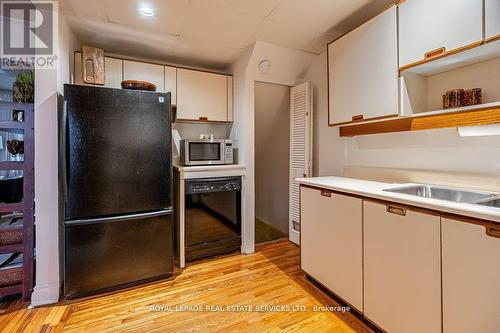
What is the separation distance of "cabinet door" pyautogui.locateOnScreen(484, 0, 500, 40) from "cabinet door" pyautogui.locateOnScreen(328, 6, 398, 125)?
1.53 ft

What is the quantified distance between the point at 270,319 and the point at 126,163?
1607 millimetres

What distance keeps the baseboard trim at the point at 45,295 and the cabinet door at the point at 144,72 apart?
1.94 m

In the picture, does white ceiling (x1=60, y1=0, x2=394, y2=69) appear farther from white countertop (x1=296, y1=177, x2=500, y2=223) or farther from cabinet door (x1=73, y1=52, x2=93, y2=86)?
white countertop (x1=296, y1=177, x2=500, y2=223)

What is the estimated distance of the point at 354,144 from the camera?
2.29 meters

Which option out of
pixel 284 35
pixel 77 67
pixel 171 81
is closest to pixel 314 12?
pixel 284 35

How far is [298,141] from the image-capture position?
2.84m

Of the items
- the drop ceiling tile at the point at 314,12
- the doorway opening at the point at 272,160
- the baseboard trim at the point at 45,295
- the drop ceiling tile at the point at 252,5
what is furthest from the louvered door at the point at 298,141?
the baseboard trim at the point at 45,295

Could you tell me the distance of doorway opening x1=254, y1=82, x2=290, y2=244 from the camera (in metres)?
Result: 3.23

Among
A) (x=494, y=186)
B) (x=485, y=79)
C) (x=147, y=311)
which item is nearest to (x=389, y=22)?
(x=485, y=79)

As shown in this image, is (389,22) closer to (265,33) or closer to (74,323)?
(265,33)

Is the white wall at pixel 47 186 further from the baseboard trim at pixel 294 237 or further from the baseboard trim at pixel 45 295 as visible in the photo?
the baseboard trim at pixel 294 237

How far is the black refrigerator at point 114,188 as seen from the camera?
70.4 inches

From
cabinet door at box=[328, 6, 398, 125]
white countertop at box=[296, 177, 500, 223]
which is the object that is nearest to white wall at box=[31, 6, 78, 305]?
white countertop at box=[296, 177, 500, 223]

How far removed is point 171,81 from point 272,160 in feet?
6.21
